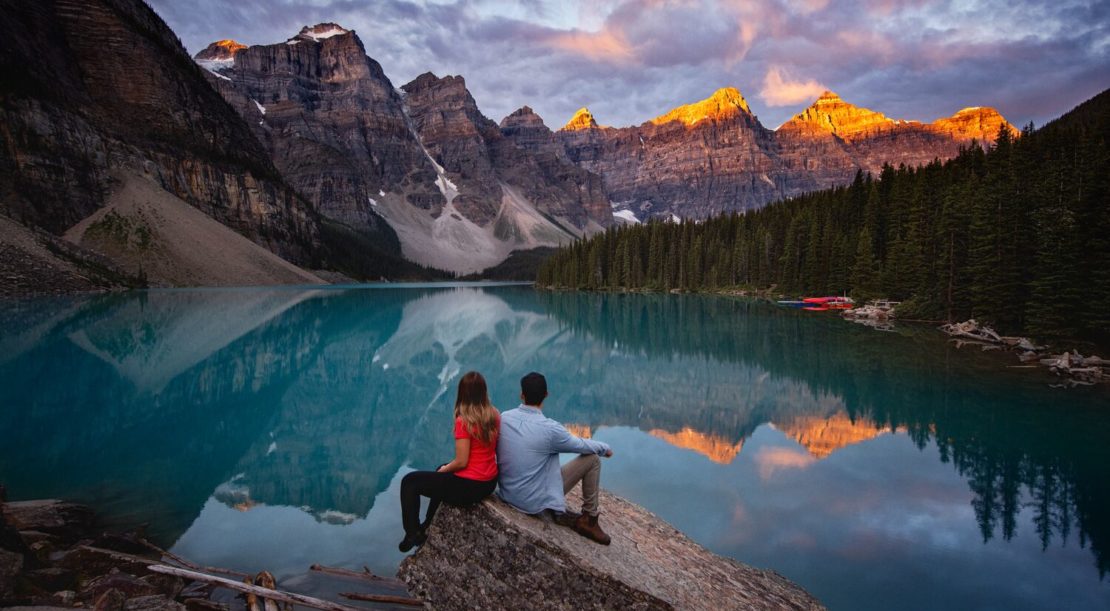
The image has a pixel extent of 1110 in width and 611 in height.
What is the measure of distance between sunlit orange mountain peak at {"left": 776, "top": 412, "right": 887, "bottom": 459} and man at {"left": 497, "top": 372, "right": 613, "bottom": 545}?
384 inches

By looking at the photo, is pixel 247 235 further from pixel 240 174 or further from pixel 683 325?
pixel 683 325

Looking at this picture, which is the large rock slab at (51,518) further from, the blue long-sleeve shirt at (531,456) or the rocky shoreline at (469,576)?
the blue long-sleeve shirt at (531,456)

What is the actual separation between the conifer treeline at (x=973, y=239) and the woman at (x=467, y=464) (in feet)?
105

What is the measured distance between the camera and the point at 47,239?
222ft

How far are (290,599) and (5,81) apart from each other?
409ft

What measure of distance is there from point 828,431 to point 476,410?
13476 millimetres

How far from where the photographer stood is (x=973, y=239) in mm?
38688

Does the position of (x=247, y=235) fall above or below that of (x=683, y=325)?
above

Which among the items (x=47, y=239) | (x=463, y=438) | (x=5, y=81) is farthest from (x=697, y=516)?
(x=5, y=81)

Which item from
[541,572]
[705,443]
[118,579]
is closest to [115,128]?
[705,443]

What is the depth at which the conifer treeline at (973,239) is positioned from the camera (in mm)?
27562

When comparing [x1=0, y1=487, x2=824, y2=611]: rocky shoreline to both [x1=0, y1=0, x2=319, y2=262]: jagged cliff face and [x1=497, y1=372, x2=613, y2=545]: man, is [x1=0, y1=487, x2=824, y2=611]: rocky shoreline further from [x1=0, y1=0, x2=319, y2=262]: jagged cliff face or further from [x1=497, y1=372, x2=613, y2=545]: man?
[x1=0, y1=0, x2=319, y2=262]: jagged cliff face

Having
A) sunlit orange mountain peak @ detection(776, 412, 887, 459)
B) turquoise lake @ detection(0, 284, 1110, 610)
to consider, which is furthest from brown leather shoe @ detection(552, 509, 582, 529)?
sunlit orange mountain peak @ detection(776, 412, 887, 459)

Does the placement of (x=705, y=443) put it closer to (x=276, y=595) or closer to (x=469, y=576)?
(x=469, y=576)
